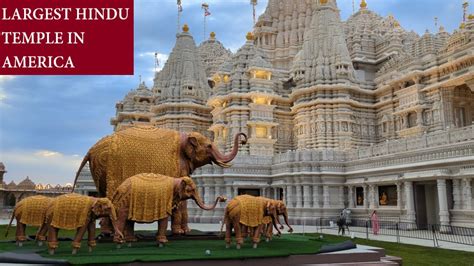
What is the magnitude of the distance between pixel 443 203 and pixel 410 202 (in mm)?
2196

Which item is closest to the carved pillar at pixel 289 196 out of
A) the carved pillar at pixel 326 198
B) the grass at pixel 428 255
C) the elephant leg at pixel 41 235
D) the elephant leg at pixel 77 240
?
the carved pillar at pixel 326 198

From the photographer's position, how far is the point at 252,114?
39781 millimetres

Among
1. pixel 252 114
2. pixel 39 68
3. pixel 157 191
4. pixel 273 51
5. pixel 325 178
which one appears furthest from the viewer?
pixel 273 51

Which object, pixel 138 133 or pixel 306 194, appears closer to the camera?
pixel 138 133

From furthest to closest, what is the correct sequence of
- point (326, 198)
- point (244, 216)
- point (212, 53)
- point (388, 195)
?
point (212, 53) → point (326, 198) → point (388, 195) → point (244, 216)

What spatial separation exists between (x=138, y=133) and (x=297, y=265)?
19.4 ft

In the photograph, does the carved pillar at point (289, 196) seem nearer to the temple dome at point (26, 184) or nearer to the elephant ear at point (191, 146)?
the elephant ear at point (191, 146)

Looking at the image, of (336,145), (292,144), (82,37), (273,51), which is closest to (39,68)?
(82,37)

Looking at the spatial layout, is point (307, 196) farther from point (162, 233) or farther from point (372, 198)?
point (162, 233)

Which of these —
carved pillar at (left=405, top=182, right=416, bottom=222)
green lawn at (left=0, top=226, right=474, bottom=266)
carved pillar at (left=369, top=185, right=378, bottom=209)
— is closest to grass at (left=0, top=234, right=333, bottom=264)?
green lawn at (left=0, top=226, right=474, bottom=266)

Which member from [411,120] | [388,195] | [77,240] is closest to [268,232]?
[77,240]

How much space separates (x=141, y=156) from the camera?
12547 millimetres

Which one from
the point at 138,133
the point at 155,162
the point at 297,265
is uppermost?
the point at 138,133

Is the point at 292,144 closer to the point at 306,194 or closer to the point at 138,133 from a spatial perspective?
the point at 306,194
